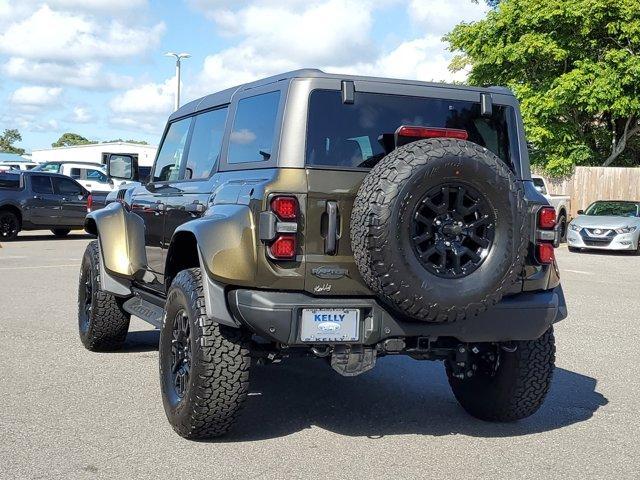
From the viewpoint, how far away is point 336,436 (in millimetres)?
4992

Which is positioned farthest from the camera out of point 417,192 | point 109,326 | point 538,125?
point 538,125

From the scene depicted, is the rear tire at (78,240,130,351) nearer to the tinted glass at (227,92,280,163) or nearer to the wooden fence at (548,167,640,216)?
the tinted glass at (227,92,280,163)

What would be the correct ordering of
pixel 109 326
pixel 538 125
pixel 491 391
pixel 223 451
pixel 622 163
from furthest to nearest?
pixel 622 163 < pixel 538 125 < pixel 109 326 < pixel 491 391 < pixel 223 451

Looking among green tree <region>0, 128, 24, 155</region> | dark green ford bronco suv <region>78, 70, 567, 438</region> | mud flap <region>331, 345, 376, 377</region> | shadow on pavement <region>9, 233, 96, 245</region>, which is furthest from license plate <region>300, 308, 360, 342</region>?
green tree <region>0, 128, 24, 155</region>

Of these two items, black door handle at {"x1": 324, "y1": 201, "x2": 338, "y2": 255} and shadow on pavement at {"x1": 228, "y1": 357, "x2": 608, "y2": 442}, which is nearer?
black door handle at {"x1": 324, "y1": 201, "x2": 338, "y2": 255}

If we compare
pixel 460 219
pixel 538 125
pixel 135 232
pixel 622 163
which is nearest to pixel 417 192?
pixel 460 219

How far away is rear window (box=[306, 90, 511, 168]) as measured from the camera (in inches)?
183

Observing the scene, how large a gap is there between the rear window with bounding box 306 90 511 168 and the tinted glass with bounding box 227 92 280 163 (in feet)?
0.85

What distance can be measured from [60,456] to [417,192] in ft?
7.41

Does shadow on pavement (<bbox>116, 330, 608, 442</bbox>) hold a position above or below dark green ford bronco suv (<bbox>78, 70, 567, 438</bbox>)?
below

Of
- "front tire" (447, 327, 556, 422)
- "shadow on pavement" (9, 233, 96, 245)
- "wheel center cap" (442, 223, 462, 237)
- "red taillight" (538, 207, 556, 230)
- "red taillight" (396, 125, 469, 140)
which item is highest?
"red taillight" (396, 125, 469, 140)

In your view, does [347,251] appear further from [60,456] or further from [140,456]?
[60,456]

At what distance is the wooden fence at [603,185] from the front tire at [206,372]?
86.6 ft

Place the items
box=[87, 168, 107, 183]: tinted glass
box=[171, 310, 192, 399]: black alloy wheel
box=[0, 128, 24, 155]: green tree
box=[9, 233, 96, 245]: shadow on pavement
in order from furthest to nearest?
box=[0, 128, 24, 155]: green tree
box=[87, 168, 107, 183]: tinted glass
box=[9, 233, 96, 245]: shadow on pavement
box=[171, 310, 192, 399]: black alloy wheel
